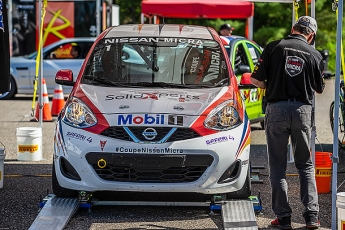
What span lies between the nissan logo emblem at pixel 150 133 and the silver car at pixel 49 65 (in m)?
12.3

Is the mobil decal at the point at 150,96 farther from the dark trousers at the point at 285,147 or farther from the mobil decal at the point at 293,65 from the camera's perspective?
the mobil decal at the point at 293,65

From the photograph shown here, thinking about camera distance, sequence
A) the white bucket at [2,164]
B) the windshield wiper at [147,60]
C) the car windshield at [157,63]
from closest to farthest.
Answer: the car windshield at [157,63], the windshield wiper at [147,60], the white bucket at [2,164]

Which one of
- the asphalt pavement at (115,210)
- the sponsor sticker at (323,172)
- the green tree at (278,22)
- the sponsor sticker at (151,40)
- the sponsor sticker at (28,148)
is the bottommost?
the asphalt pavement at (115,210)

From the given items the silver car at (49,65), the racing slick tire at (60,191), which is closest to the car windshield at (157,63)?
the racing slick tire at (60,191)

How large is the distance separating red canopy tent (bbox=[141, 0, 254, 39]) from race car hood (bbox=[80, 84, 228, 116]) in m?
13.3

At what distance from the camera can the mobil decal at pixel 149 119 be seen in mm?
7238

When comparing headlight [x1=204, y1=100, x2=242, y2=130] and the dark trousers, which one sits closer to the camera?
the dark trousers

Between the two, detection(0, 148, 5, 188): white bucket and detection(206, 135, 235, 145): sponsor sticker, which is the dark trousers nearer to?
detection(206, 135, 235, 145): sponsor sticker

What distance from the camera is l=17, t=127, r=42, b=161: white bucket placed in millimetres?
10445

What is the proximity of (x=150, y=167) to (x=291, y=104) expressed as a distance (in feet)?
4.53

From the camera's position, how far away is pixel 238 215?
716 cm

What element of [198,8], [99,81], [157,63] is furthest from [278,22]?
[99,81]

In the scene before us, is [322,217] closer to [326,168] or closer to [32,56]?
[326,168]

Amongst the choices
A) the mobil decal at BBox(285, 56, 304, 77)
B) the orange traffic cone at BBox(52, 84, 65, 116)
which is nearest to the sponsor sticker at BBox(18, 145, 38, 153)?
the mobil decal at BBox(285, 56, 304, 77)
